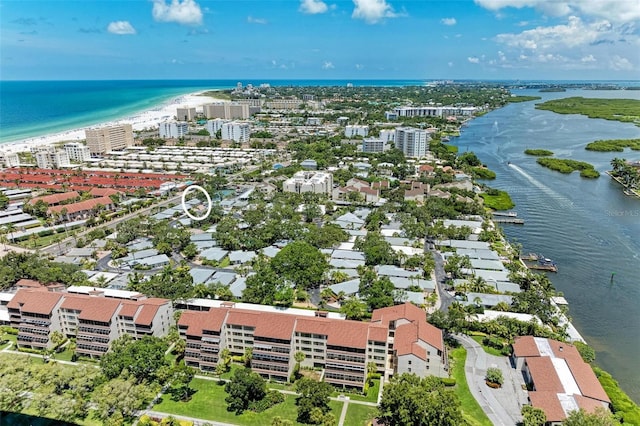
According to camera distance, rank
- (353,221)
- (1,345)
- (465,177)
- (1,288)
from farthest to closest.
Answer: (465,177)
(353,221)
(1,288)
(1,345)

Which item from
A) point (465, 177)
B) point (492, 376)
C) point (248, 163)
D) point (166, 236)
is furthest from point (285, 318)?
point (248, 163)

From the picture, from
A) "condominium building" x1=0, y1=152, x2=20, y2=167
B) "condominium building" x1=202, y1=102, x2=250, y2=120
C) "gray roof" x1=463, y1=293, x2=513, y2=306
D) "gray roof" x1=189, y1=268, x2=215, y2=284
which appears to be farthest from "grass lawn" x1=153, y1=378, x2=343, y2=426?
"condominium building" x1=202, y1=102, x2=250, y2=120

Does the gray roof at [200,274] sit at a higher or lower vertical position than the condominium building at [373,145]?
lower

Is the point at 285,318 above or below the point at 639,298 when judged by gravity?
above

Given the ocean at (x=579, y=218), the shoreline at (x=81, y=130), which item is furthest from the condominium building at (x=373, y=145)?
the shoreline at (x=81, y=130)

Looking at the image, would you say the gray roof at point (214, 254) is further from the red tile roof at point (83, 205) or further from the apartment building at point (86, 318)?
the red tile roof at point (83, 205)

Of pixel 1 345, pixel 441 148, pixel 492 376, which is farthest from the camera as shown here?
pixel 441 148

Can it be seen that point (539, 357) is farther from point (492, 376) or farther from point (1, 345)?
point (1, 345)
